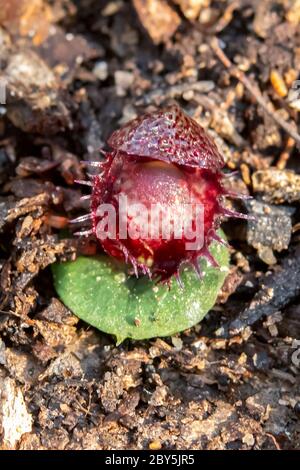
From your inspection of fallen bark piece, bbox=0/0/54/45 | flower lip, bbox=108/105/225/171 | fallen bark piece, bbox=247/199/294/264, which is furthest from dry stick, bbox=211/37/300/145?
fallen bark piece, bbox=0/0/54/45

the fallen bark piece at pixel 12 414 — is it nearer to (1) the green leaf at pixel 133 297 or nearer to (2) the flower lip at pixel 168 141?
(1) the green leaf at pixel 133 297

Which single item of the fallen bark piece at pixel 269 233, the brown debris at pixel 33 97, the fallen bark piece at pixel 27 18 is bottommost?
the fallen bark piece at pixel 269 233

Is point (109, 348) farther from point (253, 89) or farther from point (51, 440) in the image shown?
point (253, 89)

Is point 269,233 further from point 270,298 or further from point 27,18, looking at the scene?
point 27,18

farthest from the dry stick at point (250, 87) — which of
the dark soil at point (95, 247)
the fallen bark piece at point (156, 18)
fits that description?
the fallen bark piece at point (156, 18)

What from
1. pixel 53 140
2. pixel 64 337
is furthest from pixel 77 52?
pixel 64 337
